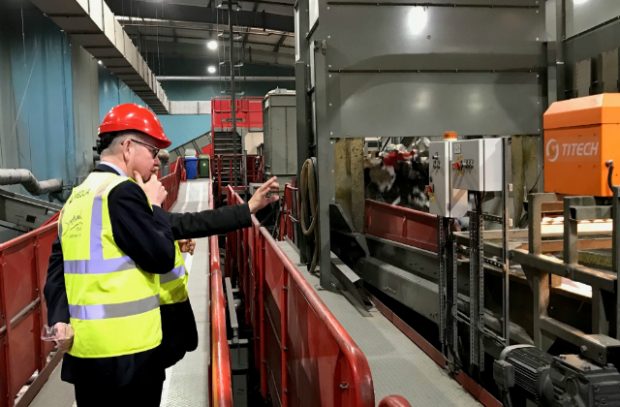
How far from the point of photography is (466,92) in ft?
20.3

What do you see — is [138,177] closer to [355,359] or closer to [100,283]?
[100,283]

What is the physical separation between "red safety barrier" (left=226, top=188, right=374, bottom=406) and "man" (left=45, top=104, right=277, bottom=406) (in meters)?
0.69

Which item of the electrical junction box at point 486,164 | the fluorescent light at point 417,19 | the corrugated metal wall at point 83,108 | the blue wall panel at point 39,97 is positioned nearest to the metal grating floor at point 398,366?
the electrical junction box at point 486,164

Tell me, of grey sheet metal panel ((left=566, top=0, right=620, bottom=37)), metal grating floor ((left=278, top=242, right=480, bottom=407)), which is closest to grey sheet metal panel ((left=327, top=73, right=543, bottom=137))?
grey sheet metal panel ((left=566, top=0, right=620, bottom=37))

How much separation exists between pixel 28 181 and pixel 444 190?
29.5 feet

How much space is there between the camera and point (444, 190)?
3.86 m

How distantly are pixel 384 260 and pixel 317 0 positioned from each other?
121 inches

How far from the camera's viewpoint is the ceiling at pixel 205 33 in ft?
62.1

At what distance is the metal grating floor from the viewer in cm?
369

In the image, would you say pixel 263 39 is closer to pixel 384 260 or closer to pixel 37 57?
pixel 37 57

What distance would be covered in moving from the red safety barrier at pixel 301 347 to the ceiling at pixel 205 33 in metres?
12.6

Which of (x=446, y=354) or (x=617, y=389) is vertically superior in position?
(x=617, y=389)

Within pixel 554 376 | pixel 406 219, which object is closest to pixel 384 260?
pixel 406 219

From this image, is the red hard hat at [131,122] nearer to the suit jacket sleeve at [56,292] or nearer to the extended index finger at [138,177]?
the extended index finger at [138,177]
